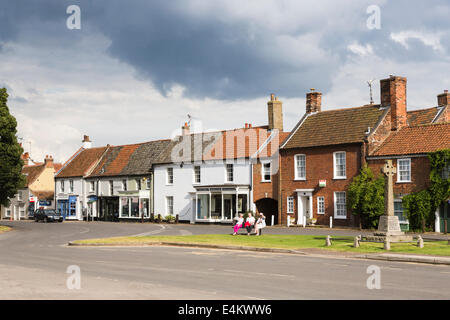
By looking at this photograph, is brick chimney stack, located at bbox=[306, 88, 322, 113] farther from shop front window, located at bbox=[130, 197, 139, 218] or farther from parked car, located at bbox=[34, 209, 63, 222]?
parked car, located at bbox=[34, 209, 63, 222]

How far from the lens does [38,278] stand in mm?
14859

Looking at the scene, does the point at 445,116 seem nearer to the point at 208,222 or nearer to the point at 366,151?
the point at 366,151

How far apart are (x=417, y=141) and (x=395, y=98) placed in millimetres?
4268

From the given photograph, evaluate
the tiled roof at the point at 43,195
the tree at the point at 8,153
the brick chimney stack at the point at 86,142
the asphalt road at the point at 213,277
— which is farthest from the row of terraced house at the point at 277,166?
the asphalt road at the point at 213,277

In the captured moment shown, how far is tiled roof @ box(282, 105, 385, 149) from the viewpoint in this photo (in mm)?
43688

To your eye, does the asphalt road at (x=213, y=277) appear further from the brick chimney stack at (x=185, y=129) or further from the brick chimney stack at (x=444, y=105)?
the brick chimney stack at (x=185, y=129)

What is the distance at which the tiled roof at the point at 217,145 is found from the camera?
52.1m

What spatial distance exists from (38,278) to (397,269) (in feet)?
34.1


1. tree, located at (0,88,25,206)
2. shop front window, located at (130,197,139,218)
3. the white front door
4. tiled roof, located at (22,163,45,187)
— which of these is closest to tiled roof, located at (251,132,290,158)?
the white front door

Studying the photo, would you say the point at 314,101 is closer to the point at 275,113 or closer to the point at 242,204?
the point at 275,113

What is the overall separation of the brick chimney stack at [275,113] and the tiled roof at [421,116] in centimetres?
1132

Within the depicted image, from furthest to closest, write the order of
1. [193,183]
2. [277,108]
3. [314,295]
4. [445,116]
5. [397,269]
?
1. [193,183]
2. [277,108]
3. [445,116]
4. [397,269]
5. [314,295]

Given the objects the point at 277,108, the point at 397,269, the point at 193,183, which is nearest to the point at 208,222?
the point at 193,183
